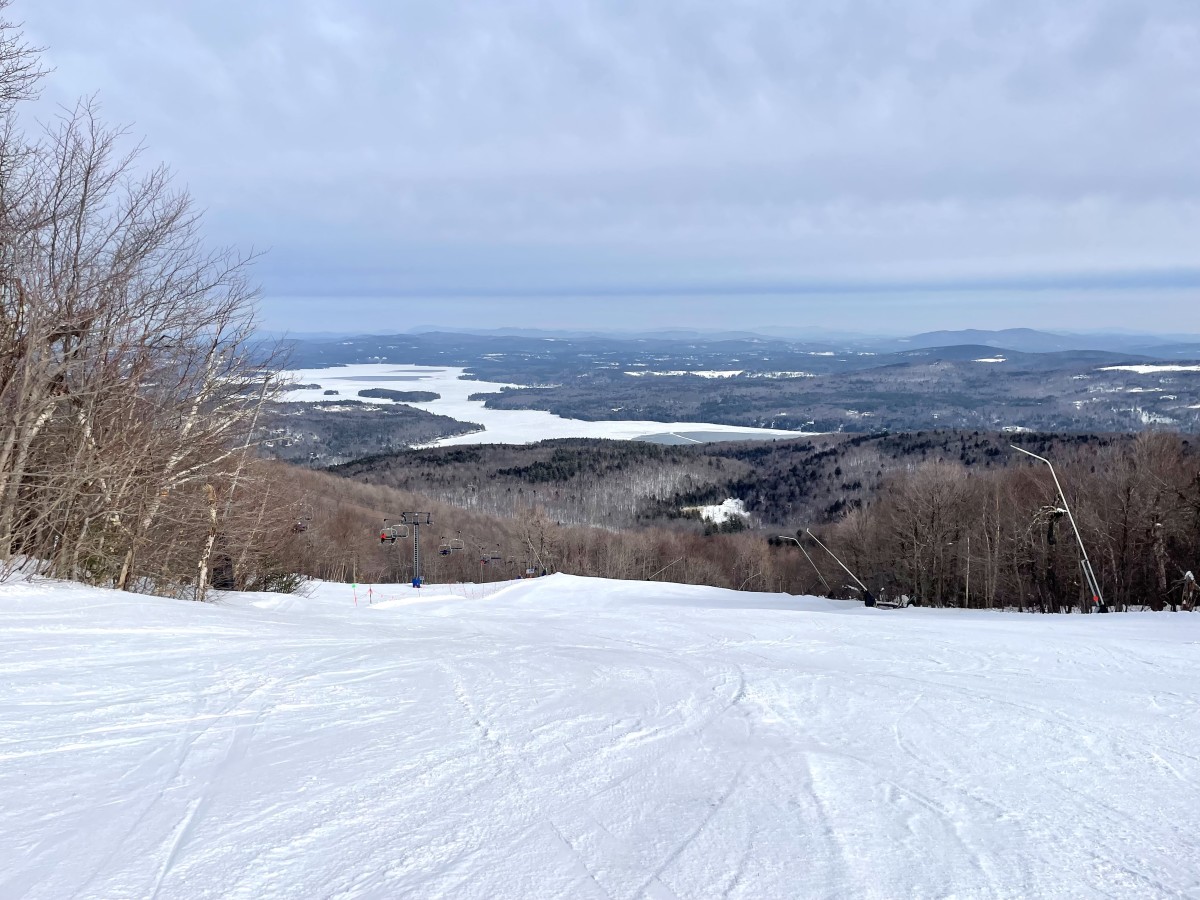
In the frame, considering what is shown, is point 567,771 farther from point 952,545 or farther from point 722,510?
point 722,510

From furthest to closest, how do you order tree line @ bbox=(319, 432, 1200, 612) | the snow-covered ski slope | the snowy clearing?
1. the snowy clearing
2. tree line @ bbox=(319, 432, 1200, 612)
3. the snow-covered ski slope

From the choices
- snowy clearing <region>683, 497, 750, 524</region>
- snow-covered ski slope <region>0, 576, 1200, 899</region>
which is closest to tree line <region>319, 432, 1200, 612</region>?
snow-covered ski slope <region>0, 576, 1200, 899</region>

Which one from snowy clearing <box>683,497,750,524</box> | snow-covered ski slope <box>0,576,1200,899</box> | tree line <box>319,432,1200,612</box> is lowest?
snowy clearing <box>683,497,750,524</box>

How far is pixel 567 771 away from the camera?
4953mm

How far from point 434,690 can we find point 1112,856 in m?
4.77

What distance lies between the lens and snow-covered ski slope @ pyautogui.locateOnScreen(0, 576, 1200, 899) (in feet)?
12.0

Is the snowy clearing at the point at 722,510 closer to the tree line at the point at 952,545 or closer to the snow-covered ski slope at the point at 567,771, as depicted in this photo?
the tree line at the point at 952,545

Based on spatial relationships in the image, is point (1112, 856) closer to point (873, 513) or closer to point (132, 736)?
point (132, 736)

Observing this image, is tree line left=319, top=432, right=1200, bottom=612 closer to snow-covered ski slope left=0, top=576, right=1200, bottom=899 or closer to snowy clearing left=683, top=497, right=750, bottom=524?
snow-covered ski slope left=0, top=576, right=1200, bottom=899

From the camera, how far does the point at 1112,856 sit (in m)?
3.94

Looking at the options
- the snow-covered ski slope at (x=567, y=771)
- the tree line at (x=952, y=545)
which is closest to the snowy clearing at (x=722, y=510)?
the tree line at (x=952, y=545)

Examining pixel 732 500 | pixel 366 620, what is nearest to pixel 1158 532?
pixel 366 620

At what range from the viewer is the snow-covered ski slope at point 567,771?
3646 mm

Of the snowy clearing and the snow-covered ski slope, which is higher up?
the snow-covered ski slope
